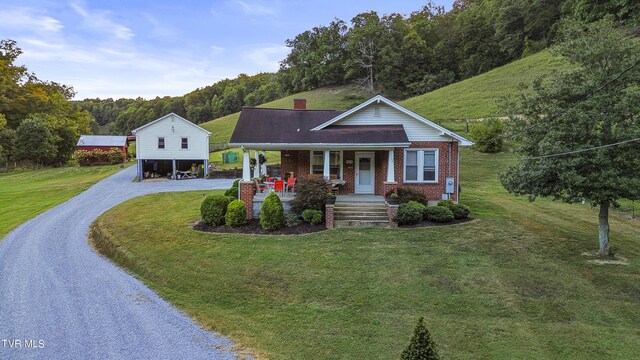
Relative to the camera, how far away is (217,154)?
45.2m

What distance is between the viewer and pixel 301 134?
56.4 feet

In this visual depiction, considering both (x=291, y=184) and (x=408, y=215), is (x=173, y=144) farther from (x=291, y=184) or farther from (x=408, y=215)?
(x=408, y=215)

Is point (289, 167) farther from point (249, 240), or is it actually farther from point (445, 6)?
point (445, 6)

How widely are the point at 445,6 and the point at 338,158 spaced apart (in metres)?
95.6

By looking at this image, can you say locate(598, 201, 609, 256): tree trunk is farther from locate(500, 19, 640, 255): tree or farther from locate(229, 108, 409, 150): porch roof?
locate(229, 108, 409, 150): porch roof

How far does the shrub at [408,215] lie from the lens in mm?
14133

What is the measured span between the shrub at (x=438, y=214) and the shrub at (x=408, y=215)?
476 millimetres

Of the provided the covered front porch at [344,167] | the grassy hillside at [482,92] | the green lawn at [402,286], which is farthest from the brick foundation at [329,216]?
the grassy hillside at [482,92]

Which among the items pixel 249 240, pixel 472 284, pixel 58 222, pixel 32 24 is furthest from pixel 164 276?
pixel 32 24

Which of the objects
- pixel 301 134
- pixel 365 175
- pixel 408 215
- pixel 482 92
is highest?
pixel 482 92

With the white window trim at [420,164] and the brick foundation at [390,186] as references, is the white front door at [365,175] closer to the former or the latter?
the white window trim at [420,164]

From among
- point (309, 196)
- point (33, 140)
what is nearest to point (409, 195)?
point (309, 196)

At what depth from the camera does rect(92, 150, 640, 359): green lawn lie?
726 cm

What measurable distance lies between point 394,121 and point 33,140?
47.5 meters
